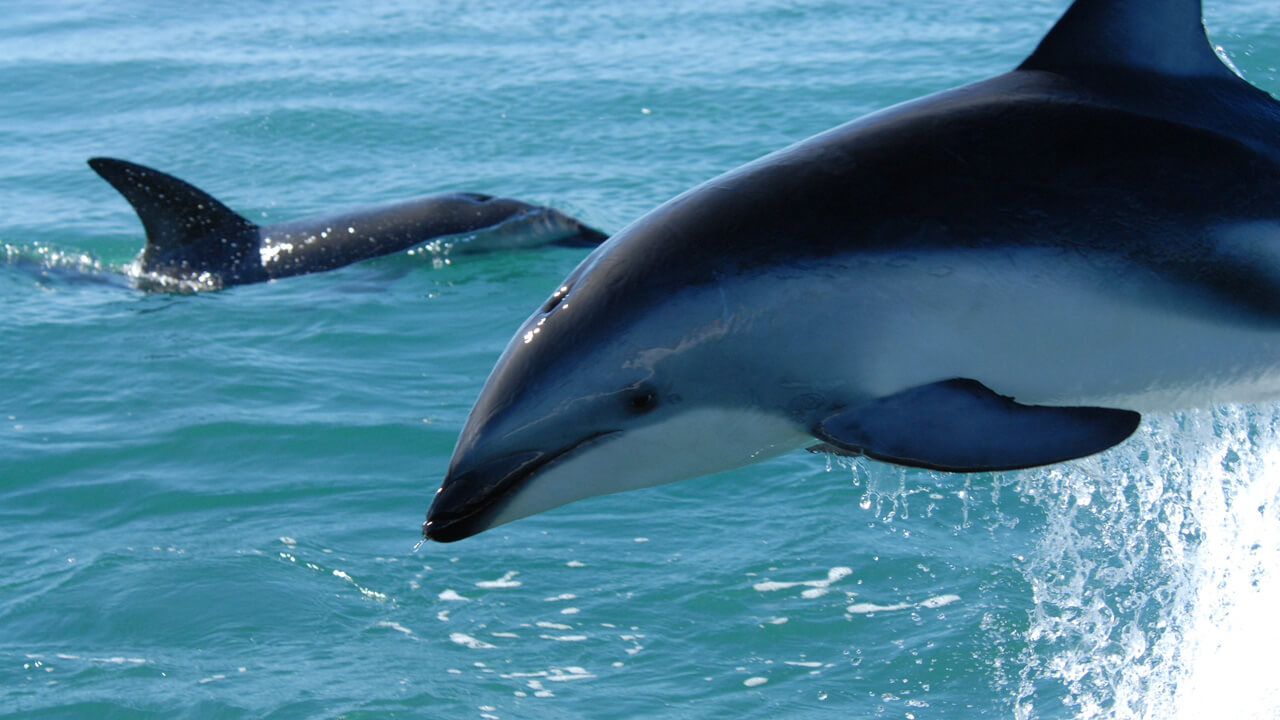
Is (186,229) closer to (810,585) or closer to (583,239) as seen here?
(583,239)

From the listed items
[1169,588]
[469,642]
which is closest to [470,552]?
[469,642]

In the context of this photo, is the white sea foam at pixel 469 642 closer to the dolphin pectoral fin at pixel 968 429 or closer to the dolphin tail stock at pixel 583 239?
the dolphin pectoral fin at pixel 968 429

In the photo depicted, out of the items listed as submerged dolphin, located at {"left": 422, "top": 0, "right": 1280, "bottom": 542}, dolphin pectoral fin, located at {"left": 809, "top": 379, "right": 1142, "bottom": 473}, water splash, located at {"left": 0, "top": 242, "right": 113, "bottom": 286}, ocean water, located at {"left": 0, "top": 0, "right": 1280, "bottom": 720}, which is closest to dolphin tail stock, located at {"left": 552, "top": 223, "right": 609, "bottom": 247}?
ocean water, located at {"left": 0, "top": 0, "right": 1280, "bottom": 720}

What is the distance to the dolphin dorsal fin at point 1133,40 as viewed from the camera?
454 cm

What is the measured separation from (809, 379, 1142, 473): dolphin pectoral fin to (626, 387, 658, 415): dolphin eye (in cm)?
48

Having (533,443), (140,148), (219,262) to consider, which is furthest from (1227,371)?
(140,148)

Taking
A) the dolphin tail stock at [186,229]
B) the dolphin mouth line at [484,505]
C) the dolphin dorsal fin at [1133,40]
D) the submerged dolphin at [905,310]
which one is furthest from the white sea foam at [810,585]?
the dolphin tail stock at [186,229]

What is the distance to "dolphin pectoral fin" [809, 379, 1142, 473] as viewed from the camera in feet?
12.1

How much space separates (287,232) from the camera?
13414mm

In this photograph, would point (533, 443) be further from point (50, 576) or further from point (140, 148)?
point (140, 148)

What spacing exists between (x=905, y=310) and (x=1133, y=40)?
1.36m

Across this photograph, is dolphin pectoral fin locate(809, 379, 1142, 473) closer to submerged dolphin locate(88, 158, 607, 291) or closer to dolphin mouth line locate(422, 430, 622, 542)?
dolphin mouth line locate(422, 430, 622, 542)

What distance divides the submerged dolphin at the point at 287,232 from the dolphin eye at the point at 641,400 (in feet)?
30.7

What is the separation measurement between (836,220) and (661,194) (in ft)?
36.1
